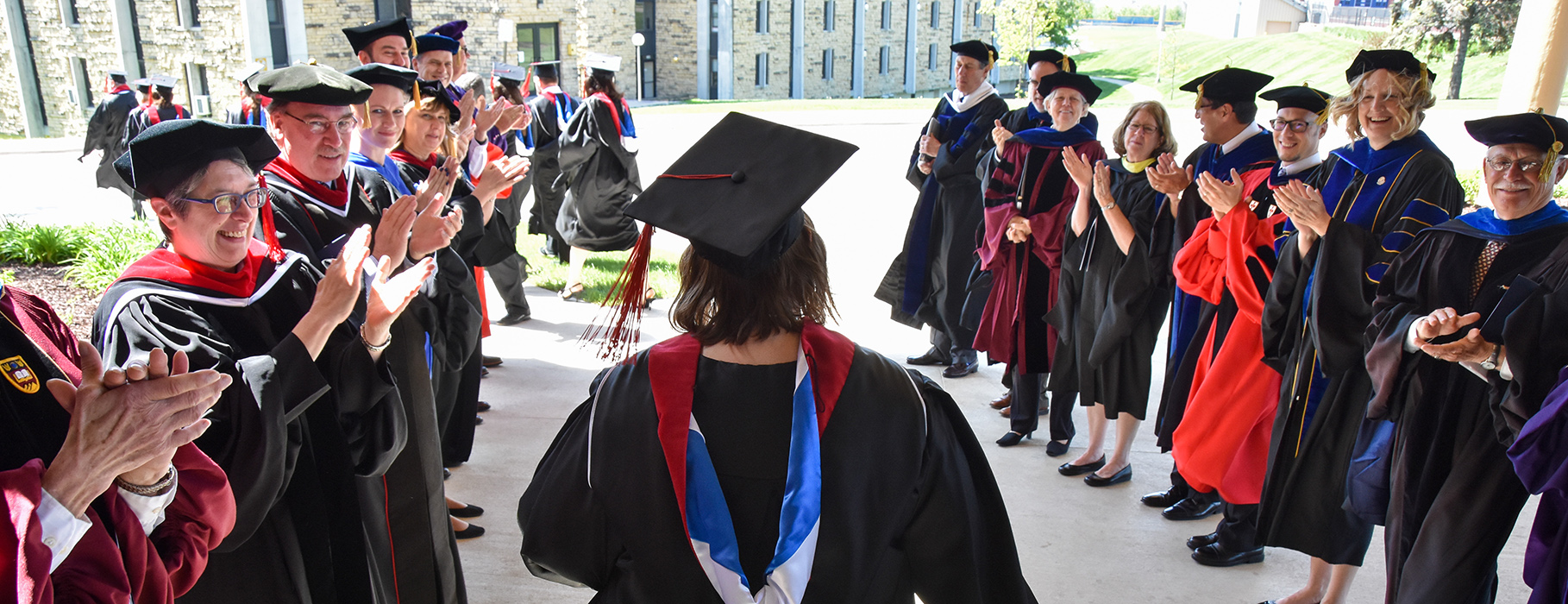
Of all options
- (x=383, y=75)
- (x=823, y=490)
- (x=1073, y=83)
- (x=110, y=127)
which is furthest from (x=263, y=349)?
(x=110, y=127)

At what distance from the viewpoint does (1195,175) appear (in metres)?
4.18

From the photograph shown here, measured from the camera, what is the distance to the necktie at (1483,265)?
2.69m

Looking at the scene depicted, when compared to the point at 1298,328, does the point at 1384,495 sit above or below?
below

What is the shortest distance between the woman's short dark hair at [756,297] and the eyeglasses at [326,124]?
1634mm

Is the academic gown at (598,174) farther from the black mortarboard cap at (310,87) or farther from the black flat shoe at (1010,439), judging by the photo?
the black mortarboard cap at (310,87)

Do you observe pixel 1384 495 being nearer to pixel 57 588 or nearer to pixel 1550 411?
pixel 1550 411

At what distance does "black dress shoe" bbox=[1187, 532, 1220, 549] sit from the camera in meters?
3.79

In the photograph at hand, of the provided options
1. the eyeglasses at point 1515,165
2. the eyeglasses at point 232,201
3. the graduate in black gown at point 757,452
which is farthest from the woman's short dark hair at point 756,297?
the eyeglasses at point 1515,165

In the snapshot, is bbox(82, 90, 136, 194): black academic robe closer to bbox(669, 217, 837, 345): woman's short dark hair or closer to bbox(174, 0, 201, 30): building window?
bbox(669, 217, 837, 345): woman's short dark hair

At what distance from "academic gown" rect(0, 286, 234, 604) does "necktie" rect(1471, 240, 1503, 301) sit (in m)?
3.20

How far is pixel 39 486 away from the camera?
136cm

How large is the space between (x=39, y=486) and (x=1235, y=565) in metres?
3.82

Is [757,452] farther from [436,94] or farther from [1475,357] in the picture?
[436,94]

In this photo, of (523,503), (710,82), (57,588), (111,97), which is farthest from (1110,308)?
(710,82)
